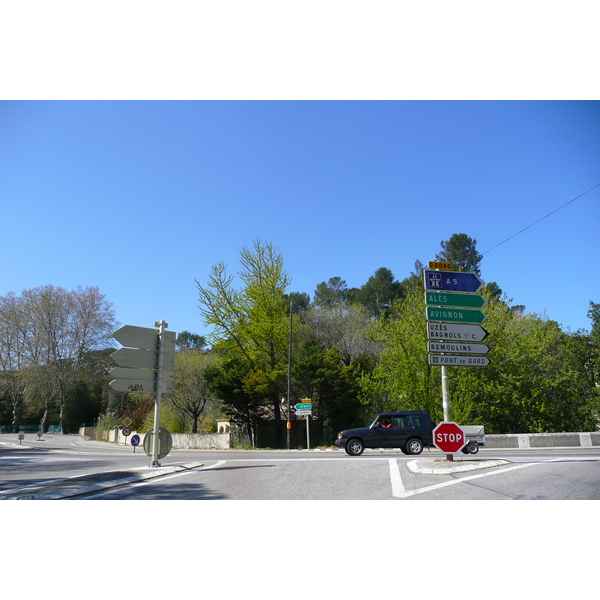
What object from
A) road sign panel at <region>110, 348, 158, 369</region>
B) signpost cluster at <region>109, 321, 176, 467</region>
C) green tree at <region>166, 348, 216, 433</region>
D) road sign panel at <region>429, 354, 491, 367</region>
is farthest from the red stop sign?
green tree at <region>166, 348, 216, 433</region>

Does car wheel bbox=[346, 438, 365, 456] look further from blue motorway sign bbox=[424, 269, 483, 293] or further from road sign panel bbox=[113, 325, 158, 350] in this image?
road sign panel bbox=[113, 325, 158, 350]

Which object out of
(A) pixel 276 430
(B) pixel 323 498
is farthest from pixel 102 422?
(B) pixel 323 498

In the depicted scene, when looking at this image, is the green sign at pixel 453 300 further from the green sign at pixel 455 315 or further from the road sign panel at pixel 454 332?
the road sign panel at pixel 454 332

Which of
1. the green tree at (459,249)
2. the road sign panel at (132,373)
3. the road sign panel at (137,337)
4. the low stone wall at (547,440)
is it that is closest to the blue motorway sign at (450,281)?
the road sign panel at (137,337)

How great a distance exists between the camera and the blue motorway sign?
480 inches

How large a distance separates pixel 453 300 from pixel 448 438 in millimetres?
3491

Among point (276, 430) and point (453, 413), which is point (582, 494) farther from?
point (276, 430)

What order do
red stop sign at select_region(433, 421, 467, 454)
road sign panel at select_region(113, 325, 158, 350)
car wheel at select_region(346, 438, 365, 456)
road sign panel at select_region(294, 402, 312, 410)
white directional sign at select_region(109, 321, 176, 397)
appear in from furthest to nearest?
road sign panel at select_region(294, 402, 312, 410) → car wheel at select_region(346, 438, 365, 456) → road sign panel at select_region(113, 325, 158, 350) → white directional sign at select_region(109, 321, 176, 397) → red stop sign at select_region(433, 421, 467, 454)

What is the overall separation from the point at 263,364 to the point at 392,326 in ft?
34.4

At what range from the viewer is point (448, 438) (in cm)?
1077

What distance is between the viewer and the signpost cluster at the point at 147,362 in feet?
38.8

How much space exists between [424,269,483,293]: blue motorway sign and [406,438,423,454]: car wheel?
852 centimetres

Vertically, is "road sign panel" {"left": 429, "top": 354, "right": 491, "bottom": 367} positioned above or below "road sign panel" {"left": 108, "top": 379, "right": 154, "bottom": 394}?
above

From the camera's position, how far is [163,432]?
41.0 ft
